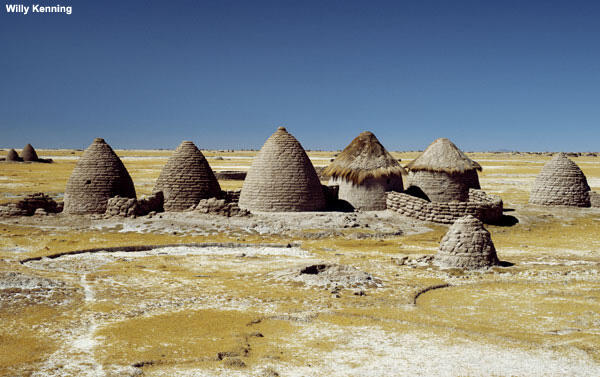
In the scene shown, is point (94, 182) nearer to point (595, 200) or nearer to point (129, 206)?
point (129, 206)

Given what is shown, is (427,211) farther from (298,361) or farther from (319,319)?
(298,361)

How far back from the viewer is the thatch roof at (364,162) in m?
19.3

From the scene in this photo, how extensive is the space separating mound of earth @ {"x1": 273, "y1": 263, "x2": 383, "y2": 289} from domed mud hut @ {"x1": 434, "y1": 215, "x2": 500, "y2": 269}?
6.30 ft

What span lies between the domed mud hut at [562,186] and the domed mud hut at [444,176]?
3143mm

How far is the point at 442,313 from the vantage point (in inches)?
325

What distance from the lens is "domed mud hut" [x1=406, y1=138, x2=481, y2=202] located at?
66.7 ft

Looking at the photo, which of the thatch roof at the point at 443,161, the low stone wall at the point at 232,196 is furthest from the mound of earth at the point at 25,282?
the thatch roof at the point at 443,161

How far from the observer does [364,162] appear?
1958 centimetres

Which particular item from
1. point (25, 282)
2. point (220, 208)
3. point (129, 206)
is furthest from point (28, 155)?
point (25, 282)

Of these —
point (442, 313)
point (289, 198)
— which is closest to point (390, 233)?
point (289, 198)

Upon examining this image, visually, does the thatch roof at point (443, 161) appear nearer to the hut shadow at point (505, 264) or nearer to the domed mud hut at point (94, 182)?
the hut shadow at point (505, 264)

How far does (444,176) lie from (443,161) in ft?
1.87

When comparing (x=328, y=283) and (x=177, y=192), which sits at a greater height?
(x=177, y=192)

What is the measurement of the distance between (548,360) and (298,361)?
2825 mm
